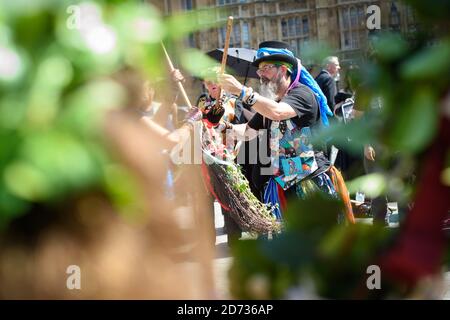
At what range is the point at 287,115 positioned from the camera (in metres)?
3.66

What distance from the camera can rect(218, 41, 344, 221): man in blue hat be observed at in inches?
144

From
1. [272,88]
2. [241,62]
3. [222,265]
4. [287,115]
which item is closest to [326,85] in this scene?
[241,62]

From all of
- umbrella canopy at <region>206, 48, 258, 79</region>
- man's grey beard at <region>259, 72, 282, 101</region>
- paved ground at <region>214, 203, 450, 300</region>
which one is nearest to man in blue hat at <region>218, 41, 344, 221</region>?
man's grey beard at <region>259, 72, 282, 101</region>

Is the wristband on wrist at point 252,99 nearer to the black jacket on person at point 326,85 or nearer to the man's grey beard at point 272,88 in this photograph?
the man's grey beard at point 272,88

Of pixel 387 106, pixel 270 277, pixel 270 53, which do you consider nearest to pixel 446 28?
pixel 387 106

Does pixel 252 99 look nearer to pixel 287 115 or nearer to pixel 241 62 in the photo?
pixel 287 115

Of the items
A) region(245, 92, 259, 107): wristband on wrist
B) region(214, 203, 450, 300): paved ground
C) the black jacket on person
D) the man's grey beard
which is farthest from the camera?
the black jacket on person

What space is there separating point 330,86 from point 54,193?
6128 millimetres

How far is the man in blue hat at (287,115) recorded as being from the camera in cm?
366

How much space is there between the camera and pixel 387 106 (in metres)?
0.62

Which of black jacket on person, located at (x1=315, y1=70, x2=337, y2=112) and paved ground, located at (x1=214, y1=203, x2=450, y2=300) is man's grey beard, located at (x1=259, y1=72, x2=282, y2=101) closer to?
paved ground, located at (x1=214, y1=203, x2=450, y2=300)

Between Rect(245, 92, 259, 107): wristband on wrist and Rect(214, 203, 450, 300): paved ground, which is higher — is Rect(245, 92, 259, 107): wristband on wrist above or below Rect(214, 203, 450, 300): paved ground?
above
